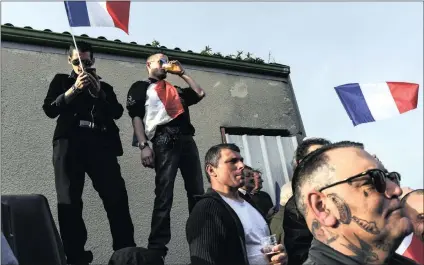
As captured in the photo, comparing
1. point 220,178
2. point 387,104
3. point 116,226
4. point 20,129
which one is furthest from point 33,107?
point 387,104

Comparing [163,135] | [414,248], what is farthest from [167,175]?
[414,248]

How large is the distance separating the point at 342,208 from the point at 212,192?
1647 millimetres

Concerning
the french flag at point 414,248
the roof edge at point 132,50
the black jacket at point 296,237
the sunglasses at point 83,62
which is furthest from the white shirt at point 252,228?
the roof edge at point 132,50

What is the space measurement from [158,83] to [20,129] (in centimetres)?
215

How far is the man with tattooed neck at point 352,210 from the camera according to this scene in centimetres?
241

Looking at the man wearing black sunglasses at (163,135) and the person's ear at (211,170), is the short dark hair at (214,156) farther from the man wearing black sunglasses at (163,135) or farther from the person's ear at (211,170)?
the man wearing black sunglasses at (163,135)

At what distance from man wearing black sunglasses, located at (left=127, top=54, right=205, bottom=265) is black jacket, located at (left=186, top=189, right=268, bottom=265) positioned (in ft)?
3.30

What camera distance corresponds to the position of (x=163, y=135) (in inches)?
195

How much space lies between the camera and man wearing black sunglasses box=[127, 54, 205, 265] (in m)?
4.84

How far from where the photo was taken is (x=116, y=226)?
465 cm

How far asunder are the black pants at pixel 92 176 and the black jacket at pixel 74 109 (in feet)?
0.31

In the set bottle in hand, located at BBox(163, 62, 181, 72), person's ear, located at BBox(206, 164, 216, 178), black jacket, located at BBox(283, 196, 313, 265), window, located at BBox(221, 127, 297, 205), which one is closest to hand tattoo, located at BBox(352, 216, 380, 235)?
black jacket, located at BBox(283, 196, 313, 265)

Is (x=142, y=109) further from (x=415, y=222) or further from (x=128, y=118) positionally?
(x=415, y=222)

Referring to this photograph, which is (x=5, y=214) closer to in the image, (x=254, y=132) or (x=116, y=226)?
(x=116, y=226)
